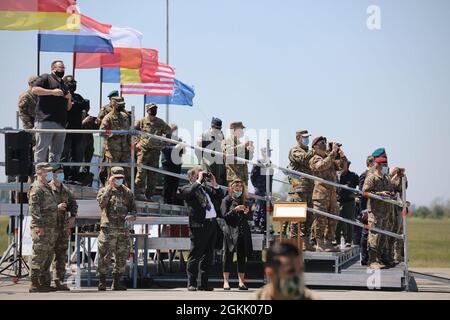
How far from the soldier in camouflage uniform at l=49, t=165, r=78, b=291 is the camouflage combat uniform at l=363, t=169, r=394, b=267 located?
4.90 meters

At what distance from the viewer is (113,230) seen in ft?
51.7

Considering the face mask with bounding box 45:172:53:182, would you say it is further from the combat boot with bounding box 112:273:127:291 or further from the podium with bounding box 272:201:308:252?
the podium with bounding box 272:201:308:252

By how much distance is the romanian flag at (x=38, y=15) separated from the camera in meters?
18.8

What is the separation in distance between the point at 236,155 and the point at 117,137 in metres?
2.11

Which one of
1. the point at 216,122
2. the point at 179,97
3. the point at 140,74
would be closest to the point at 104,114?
the point at 216,122

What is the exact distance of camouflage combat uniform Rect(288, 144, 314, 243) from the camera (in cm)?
1697

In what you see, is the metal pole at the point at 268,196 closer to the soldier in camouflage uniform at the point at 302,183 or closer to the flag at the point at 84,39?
the soldier in camouflage uniform at the point at 302,183

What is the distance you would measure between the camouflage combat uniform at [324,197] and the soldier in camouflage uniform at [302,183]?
0.18 meters

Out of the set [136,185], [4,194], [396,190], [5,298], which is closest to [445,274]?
[396,190]

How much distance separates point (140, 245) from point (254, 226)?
9.15 ft

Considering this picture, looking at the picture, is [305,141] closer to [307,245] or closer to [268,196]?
[268,196]

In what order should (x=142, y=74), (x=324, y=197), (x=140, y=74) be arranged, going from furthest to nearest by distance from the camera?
(x=142, y=74) → (x=140, y=74) → (x=324, y=197)

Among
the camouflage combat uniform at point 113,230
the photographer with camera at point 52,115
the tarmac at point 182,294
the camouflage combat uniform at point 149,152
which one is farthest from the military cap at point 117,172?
the camouflage combat uniform at point 149,152
